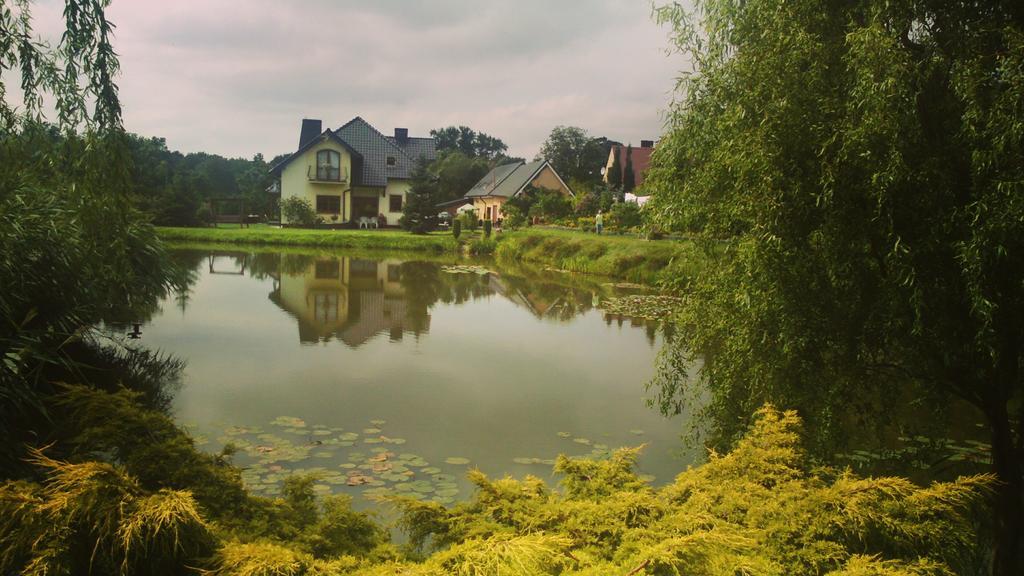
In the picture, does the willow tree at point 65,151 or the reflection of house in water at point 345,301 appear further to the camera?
the reflection of house in water at point 345,301

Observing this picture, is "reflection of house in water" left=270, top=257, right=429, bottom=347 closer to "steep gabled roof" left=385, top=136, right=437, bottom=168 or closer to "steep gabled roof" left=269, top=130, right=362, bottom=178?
A: "steep gabled roof" left=269, top=130, right=362, bottom=178

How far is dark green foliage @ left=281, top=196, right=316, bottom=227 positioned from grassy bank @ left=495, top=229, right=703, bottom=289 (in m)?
15.3

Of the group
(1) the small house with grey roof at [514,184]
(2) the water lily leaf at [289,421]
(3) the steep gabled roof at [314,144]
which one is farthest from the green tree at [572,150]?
(2) the water lily leaf at [289,421]

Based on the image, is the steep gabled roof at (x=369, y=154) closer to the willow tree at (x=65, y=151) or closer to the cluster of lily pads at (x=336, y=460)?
the cluster of lily pads at (x=336, y=460)

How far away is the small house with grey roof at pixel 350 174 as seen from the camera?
44.0 m

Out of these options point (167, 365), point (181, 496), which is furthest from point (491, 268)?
point (181, 496)

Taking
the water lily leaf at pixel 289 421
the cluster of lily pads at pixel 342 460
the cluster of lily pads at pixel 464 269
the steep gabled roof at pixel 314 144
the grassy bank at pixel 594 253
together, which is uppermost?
the steep gabled roof at pixel 314 144

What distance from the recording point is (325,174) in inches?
1734

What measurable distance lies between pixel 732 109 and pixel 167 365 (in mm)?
8519

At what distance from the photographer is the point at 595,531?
321 cm

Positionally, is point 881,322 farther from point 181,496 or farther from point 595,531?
point 181,496

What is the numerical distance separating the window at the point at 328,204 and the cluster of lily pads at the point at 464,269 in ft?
65.1

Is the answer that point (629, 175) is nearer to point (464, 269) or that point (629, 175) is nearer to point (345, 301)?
point (464, 269)

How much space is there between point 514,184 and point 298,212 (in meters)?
15.5
